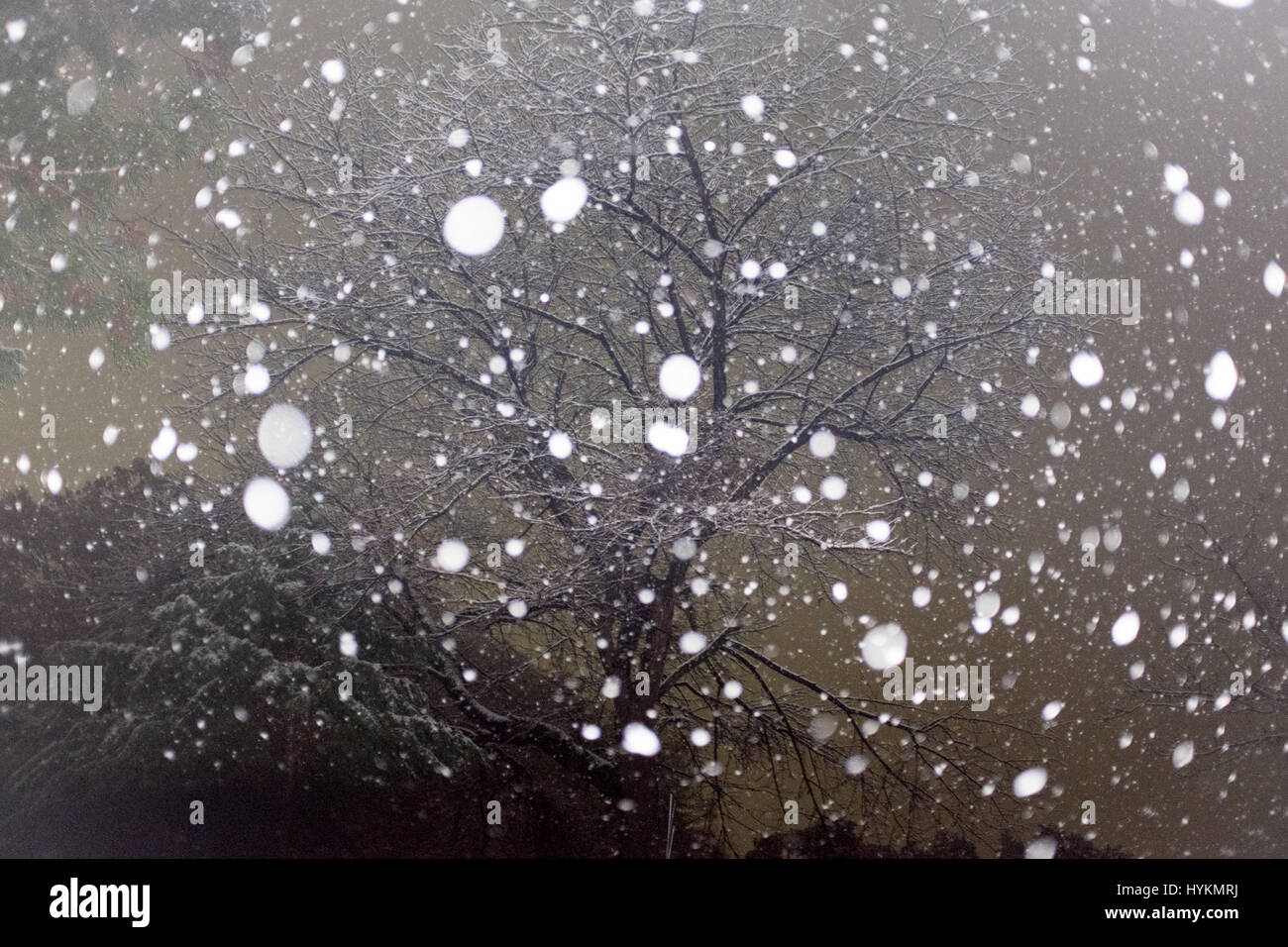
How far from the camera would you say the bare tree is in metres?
2.48

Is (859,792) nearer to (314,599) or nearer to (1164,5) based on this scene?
(314,599)

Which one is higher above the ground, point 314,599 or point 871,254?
point 871,254

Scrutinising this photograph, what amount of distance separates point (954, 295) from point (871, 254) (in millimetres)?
280

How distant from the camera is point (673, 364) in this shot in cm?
264

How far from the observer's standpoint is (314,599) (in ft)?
8.41

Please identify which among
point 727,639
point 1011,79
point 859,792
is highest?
point 1011,79

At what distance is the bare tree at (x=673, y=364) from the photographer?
2480 millimetres

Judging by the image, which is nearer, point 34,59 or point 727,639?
point 727,639

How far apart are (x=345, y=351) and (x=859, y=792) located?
215 cm
